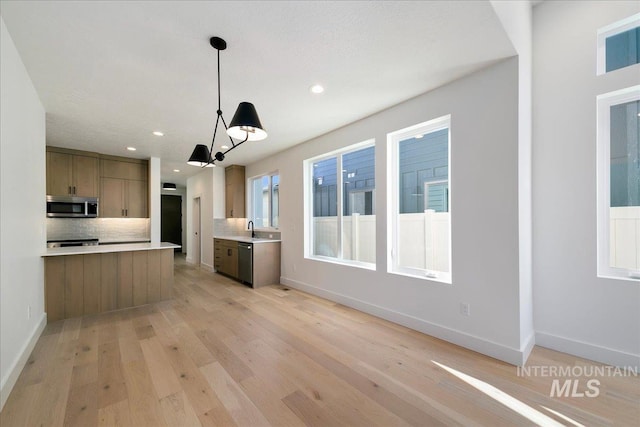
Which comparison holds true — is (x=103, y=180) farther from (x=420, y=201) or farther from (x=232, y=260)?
(x=420, y=201)

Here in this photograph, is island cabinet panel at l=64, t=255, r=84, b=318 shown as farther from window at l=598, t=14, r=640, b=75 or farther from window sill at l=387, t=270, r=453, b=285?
window at l=598, t=14, r=640, b=75

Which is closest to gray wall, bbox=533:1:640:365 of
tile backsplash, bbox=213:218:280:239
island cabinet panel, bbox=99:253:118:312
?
island cabinet panel, bbox=99:253:118:312

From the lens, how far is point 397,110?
3.26m

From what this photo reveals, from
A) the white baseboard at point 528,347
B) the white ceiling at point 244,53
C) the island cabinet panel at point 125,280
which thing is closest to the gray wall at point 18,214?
the white ceiling at point 244,53

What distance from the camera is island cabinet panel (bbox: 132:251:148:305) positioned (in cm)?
403

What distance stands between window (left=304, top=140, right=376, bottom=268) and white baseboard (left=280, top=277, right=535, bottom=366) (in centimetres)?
59

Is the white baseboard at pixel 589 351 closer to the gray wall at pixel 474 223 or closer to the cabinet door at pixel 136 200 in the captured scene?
the gray wall at pixel 474 223

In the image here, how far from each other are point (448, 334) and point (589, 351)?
115 centimetres

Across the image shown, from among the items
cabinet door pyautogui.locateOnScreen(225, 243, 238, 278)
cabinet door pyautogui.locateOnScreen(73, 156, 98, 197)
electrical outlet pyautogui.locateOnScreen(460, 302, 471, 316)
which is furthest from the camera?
cabinet door pyautogui.locateOnScreen(225, 243, 238, 278)

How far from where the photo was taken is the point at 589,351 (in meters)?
2.33

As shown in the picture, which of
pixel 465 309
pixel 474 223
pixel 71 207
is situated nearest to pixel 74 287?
pixel 71 207

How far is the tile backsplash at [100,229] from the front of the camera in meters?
5.10

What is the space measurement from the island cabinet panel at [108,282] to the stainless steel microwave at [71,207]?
6.46 ft

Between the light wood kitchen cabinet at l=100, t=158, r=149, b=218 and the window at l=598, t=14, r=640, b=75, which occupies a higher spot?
the window at l=598, t=14, r=640, b=75
